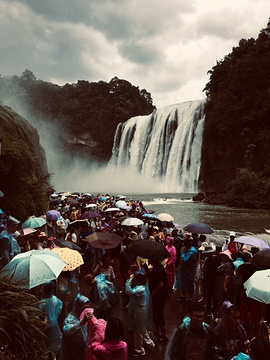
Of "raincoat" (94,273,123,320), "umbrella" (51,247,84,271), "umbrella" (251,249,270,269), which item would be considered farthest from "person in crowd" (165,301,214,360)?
"umbrella" (251,249,270,269)

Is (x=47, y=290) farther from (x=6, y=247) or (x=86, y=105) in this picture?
(x=86, y=105)

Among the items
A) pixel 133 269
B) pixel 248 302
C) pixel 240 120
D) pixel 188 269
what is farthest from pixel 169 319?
pixel 240 120

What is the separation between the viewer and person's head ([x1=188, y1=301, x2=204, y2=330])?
2982mm

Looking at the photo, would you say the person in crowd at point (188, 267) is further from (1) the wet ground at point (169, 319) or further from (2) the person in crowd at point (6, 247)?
(2) the person in crowd at point (6, 247)

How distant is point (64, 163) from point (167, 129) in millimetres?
36174

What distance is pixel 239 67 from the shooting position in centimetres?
4409

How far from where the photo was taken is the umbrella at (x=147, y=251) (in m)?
5.00

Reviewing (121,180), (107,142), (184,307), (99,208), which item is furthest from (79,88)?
(184,307)

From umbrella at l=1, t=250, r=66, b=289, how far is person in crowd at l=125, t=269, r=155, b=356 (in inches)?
43.8

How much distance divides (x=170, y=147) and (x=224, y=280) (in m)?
45.5

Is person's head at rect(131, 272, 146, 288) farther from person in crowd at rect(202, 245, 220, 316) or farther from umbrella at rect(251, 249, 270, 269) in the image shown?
umbrella at rect(251, 249, 270, 269)

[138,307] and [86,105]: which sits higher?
[86,105]

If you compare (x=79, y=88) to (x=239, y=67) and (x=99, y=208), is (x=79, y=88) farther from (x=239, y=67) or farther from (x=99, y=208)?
(x=99, y=208)

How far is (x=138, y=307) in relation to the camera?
4512 millimetres
